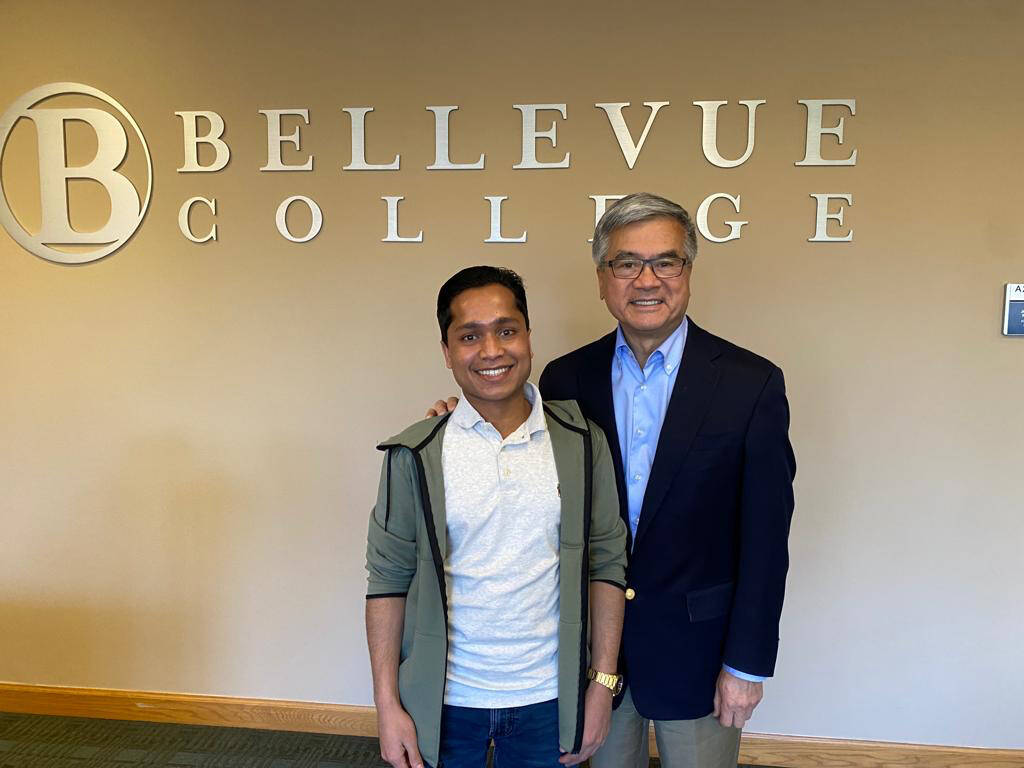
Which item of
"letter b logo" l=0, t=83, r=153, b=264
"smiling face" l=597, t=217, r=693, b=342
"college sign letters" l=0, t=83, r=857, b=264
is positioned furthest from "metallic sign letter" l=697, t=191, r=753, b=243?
"letter b logo" l=0, t=83, r=153, b=264

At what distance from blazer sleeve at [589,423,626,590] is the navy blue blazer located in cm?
6

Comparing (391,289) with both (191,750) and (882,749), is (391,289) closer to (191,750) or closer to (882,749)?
(191,750)

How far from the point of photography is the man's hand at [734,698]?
132 cm

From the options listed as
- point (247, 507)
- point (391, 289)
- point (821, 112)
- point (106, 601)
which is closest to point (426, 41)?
point (391, 289)

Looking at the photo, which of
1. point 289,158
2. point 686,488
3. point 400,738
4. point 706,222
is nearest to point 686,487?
point 686,488

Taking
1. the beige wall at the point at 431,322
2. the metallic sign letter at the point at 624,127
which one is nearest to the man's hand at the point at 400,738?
the beige wall at the point at 431,322

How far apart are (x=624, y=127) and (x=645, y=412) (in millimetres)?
1098

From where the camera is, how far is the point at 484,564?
1201mm

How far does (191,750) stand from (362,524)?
3.26 feet

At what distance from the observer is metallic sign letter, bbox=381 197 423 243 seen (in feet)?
7.04

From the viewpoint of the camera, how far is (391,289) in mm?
2186

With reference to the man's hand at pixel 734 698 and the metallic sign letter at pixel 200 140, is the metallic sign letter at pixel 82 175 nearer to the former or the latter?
the metallic sign letter at pixel 200 140

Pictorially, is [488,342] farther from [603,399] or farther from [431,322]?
[431,322]

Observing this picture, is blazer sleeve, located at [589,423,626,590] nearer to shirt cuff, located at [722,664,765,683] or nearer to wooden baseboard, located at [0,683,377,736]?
shirt cuff, located at [722,664,765,683]
